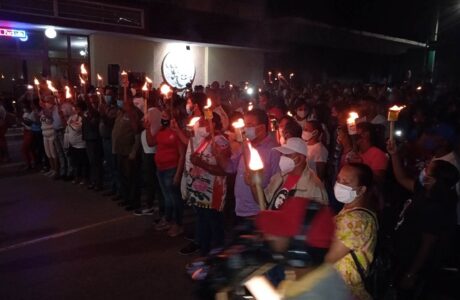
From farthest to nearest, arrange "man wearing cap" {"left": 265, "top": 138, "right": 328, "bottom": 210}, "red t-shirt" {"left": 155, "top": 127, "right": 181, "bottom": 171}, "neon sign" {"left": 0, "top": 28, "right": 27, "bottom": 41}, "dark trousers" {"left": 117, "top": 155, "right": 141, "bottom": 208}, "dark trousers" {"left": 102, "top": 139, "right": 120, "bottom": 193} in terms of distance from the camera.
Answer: "neon sign" {"left": 0, "top": 28, "right": 27, "bottom": 41}, "dark trousers" {"left": 102, "top": 139, "right": 120, "bottom": 193}, "dark trousers" {"left": 117, "top": 155, "right": 141, "bottom": 208}, "red t-shirt" {"left": 155, "top": 127, "right": 181, "bottom": 171}, "man wearing cap" {"left": 265, "top": 138, "right": 328, "bottom": 210}

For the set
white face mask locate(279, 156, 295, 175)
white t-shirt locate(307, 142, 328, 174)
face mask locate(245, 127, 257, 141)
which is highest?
face mask locate(245, 127, 257, 141)

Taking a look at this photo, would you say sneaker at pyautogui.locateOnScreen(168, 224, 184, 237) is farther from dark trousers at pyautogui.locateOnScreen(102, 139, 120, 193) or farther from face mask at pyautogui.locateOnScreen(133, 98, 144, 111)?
face mask at pyautogui.locateOnScreen(133, 98, 144, 111)

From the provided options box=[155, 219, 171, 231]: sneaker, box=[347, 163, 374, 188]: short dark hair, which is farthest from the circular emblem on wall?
box=[347, 163, 374, 188]: short dark hair

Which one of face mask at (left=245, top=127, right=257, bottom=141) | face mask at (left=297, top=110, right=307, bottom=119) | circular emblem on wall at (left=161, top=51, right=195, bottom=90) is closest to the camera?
face mask at (left=245, top=127, right=257, bottom=141)

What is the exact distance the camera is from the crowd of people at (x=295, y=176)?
8.84ft

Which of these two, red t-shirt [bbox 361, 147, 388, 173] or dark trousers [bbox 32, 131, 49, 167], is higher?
red t-shirt [bbox 361, 147, 388, 173]

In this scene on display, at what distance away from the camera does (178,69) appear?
18.8 meters

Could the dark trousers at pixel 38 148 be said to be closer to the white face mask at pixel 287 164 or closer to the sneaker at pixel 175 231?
the sneaker at pixel 175 231

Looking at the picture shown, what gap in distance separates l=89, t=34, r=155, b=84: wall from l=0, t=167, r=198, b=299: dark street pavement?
9019 millimetres

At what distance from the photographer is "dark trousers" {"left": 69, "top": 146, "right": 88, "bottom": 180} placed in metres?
9.32

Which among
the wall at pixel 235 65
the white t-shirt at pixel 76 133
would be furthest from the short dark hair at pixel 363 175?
the wall at pixel 235 65

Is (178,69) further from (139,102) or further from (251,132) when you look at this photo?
(251,132)

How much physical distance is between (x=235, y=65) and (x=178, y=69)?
382cm

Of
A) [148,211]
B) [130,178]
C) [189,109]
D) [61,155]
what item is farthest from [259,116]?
[61,155]
